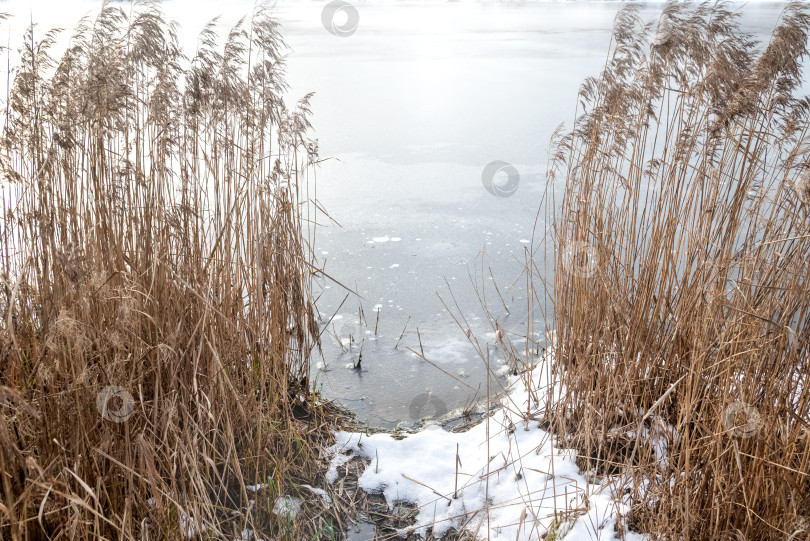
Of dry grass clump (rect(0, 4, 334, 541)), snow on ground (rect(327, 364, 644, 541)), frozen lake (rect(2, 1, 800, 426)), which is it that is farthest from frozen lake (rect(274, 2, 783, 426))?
dry grass clump (rect(0, 4, 334, 541))

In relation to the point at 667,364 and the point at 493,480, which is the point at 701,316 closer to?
the point at 667,364

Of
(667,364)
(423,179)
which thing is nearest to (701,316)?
(667,364)

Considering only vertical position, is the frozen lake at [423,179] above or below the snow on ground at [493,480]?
above

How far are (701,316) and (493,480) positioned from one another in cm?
78

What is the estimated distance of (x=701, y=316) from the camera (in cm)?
168

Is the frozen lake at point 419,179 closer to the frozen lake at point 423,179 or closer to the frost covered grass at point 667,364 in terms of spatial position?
the frozen lake at point 423,179

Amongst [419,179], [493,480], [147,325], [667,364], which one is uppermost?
[419,179]

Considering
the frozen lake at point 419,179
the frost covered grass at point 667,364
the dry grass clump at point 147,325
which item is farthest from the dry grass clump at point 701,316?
the dry grass clump at point 147,325

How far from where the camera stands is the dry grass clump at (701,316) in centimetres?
135

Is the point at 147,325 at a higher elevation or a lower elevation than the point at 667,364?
higher

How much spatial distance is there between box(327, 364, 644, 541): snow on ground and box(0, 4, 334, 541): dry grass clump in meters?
0.24

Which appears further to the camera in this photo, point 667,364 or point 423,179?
point 423,179

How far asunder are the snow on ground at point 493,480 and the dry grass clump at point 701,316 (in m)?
0.09

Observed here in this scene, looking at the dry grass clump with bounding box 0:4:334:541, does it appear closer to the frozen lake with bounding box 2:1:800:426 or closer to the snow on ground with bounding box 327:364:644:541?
the snow on ground with bounding box 327:364:644:541
